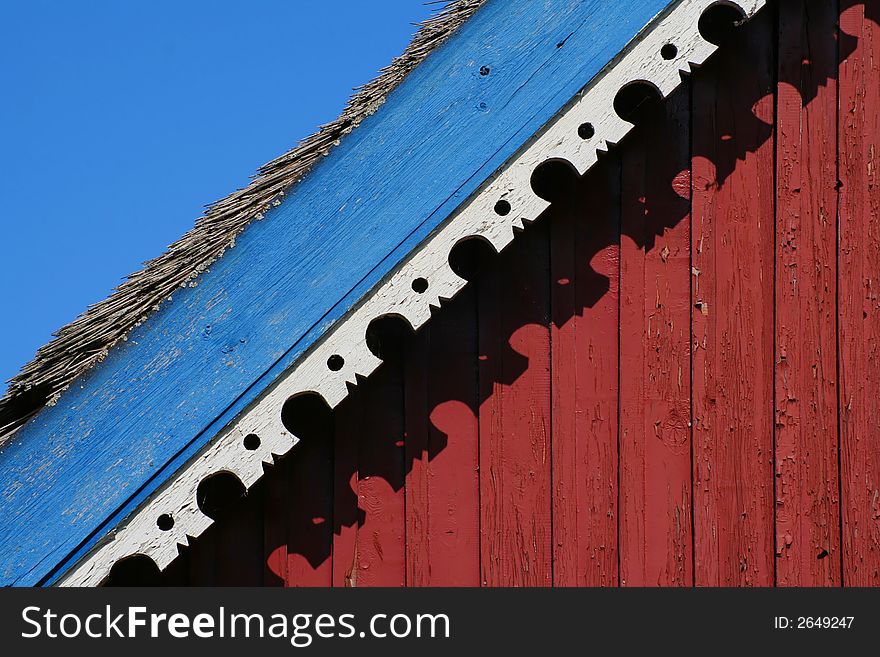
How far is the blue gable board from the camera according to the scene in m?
3.64

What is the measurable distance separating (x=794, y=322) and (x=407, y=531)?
160cm

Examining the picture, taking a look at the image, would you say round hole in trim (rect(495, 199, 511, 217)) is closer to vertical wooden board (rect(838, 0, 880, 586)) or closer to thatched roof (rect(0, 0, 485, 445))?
thatched roof (rect(0, 0, 485, 445))

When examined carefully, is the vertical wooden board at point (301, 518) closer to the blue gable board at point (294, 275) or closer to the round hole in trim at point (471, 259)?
the blue gable board at point (294, 275)

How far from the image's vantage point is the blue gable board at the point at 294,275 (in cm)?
364

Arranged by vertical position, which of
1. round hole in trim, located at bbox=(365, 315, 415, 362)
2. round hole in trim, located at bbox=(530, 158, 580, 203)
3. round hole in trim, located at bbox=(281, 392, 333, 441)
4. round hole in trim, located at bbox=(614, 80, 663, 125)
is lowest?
round hole in trim, located at bbox=(281, 392, 333, 441)

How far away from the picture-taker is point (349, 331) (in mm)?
3742

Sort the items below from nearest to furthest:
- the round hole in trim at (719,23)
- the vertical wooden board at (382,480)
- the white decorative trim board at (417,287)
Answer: the white decorative trim board at (417,287), the vertical wooden board at (382,480), the round hole in trim at (719,23)

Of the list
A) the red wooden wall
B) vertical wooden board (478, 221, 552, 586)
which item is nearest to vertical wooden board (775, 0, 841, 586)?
the red wooden wall

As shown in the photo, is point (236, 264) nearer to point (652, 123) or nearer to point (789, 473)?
point (652, 123)

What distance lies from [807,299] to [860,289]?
0.66 feet

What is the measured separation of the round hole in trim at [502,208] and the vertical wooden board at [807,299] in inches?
41.4

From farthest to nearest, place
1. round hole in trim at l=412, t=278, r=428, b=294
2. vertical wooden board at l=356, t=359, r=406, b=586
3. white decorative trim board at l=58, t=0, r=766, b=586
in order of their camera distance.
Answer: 1. vertical wooden board at l=356, t=359, r=406, b=586
2. round hole in trim at l=412, t=278, r=428, b=294
3. white decorative trim board at l=58, t=0, r=766, b=586

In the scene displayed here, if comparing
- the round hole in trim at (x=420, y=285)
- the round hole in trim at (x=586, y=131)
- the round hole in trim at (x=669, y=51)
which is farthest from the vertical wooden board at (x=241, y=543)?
the round hole in trim at (x=669, y=51)

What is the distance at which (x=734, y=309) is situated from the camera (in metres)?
4.05
